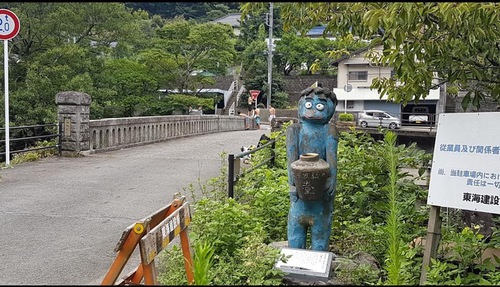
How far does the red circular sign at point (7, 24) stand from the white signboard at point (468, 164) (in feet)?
28.8

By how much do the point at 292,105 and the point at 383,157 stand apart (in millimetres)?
37473

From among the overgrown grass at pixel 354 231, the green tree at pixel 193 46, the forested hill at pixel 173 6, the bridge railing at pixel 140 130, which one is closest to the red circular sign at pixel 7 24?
the bridge railing at pixel 140 130

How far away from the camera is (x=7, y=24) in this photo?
380 inches

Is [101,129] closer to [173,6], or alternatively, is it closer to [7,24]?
[7,24]

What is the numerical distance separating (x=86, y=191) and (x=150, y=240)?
543 cm

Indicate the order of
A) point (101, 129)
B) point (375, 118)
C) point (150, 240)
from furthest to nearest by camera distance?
point (375, 118)
point (101, 129)
point (150, 240)

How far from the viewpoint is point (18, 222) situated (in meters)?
6.09

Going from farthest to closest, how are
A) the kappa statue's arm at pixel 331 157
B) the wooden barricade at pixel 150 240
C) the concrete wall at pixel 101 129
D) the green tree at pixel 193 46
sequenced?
the green tree at pixel 193 46 < the concrete wall at pixel 101 129 < the kappa statue's arm at pixel 331 157 < the wooden barricade at pixel 150 240

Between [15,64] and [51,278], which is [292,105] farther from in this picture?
[51,278]

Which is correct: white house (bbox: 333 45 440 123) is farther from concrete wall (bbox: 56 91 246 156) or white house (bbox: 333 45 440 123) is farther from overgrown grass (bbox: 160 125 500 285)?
overgrown grass (bbox: 160 125 500 285)

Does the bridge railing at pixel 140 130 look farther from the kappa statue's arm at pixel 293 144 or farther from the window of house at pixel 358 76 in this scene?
the window of house at pixel 358 76

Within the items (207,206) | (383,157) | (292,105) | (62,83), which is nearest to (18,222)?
(207,206)

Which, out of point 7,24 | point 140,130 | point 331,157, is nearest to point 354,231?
point 331,157

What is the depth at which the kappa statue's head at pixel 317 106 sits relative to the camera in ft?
13.7
